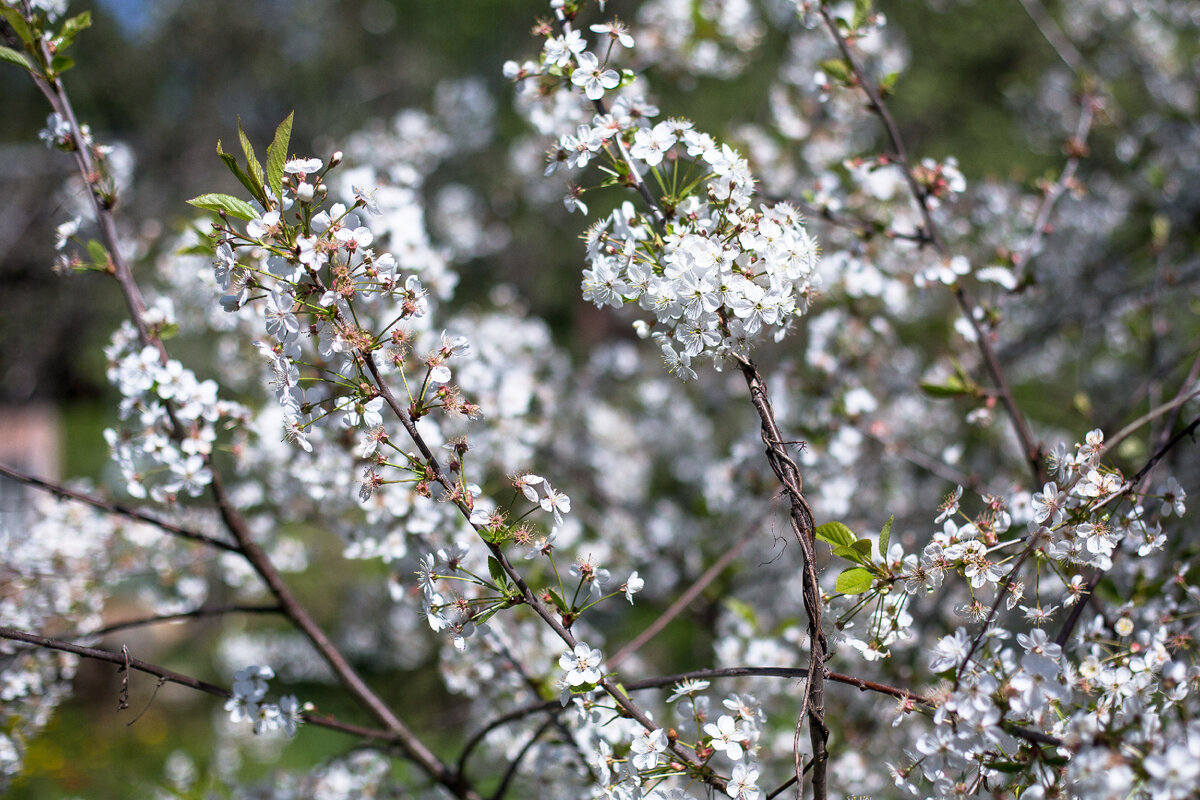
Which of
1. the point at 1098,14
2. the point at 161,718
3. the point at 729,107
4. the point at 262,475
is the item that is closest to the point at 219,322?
the point at 262,475

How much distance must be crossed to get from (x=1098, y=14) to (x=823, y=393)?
3.96 meters

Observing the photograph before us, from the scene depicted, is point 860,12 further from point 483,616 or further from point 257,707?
point 257,707

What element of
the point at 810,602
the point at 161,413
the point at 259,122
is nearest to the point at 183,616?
the point at 161,413

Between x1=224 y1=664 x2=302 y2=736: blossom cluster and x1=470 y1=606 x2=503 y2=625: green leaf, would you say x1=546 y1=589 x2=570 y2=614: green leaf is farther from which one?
x1=224 y1=664 x2=302 y2=736: blossom cluster

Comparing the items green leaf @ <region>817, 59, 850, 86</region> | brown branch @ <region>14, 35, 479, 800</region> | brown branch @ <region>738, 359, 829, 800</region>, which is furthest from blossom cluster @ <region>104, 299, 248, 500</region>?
green leaf @ <region>817, 59, 850, 86</region>

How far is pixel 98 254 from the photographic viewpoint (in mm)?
1785

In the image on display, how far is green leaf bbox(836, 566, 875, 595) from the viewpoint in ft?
4.25

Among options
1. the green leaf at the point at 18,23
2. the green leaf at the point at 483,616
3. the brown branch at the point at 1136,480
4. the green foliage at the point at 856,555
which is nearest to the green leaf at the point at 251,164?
the green leaf at the point at 18,23

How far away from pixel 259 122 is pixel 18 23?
11.4 m

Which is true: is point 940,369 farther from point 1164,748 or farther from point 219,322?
point 219,322

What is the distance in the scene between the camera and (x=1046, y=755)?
4.22 ft

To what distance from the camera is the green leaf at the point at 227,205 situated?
1278mm

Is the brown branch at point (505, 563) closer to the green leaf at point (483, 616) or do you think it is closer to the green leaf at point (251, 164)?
the green leaf at point (483, 616)

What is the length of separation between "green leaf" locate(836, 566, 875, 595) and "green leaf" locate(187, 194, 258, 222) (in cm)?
112
